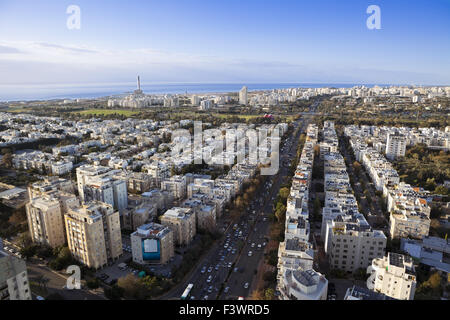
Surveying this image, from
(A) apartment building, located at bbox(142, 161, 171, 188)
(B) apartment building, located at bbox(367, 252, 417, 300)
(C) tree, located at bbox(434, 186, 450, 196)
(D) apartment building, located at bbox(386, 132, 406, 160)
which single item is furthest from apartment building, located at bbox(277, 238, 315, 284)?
(D) apartment building, located at bbox(386, 132, 406, 160)

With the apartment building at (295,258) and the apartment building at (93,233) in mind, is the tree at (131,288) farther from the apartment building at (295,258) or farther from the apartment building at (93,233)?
the apartment building at (295,258)

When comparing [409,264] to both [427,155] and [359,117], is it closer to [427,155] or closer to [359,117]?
[427,155]

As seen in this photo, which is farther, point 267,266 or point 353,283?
point 267,266

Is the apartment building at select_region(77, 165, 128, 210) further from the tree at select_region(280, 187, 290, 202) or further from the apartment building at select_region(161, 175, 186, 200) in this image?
the tree at select_region(280, 187, 290, 202)

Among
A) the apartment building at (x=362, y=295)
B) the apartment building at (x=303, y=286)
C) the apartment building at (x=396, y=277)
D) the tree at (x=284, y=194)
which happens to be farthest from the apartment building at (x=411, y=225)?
the apartment building at (x=303, y=286)
